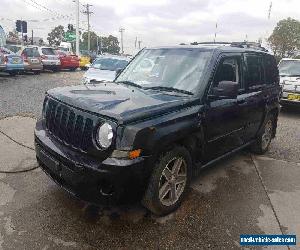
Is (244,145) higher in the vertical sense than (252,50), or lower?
lower

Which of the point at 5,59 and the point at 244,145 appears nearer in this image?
the point at 244,145

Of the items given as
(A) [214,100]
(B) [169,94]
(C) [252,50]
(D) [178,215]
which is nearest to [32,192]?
(D) [178,215]

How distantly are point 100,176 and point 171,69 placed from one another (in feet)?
6.44

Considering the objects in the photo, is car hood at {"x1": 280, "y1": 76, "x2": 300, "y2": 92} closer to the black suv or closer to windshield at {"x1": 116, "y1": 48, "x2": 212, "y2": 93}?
the black suv

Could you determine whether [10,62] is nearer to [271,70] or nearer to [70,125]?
[271,70]

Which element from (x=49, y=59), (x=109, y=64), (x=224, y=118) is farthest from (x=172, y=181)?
(x=49, y=59)

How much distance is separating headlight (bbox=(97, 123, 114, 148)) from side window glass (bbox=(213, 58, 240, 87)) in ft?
5.50

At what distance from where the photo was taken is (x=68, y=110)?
11.4ft

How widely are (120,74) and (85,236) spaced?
2.65 metres

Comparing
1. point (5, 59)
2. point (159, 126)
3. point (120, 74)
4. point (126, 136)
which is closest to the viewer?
point (126, 136)

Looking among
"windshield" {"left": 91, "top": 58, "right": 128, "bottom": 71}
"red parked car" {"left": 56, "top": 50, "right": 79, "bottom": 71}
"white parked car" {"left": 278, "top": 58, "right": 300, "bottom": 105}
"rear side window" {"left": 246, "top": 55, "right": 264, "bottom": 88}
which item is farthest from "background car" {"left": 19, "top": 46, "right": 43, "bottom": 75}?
"rear side window" {"left": 246, "top": 55, "right": 264, "bottom": 88}

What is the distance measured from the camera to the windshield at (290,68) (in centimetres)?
1118

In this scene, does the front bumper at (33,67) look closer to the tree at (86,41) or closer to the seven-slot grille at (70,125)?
the seven-slot grille at (70,125)

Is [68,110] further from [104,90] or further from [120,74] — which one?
[120,74]
